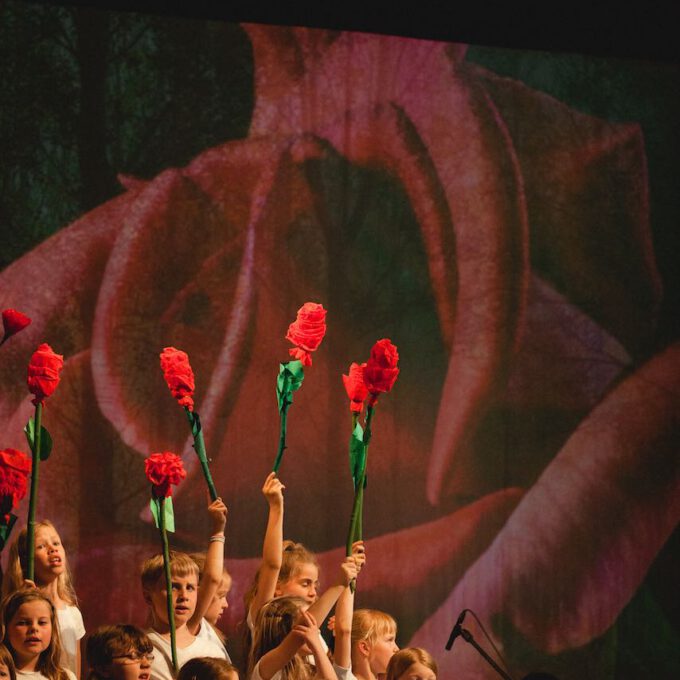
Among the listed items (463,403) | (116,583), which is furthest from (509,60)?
(116,583)

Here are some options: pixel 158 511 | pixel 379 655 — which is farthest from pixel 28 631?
pixel 379 655

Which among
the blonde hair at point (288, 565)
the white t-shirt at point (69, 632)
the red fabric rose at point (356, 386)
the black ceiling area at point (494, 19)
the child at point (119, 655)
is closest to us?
the child at point (119, 655)

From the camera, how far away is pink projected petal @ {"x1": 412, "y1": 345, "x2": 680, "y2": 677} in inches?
222

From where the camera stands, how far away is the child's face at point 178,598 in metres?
3.84

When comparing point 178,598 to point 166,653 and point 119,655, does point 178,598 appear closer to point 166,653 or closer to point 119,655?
point 166,653

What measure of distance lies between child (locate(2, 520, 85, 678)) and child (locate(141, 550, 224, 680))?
28cm

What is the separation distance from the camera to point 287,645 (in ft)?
11.4

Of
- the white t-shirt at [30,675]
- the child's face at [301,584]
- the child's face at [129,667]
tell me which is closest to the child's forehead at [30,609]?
the white t-shirt at [30,675]

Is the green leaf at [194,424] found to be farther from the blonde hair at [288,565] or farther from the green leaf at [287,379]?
the blonde hair at [288,565]

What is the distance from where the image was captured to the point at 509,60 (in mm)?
5836

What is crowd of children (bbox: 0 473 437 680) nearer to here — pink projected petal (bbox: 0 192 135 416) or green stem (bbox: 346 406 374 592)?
green stem (bbox: 346 406 374 592)

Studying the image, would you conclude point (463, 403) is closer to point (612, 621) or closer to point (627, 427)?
point (627, 427)

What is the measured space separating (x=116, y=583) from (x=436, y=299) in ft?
5.94

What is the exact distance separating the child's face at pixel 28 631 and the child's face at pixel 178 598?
49 cm
